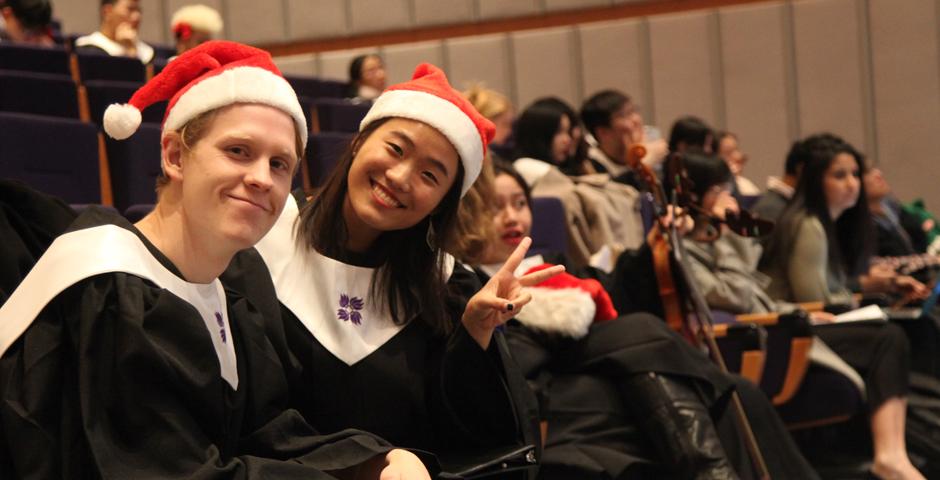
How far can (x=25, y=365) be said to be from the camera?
1.56 metres

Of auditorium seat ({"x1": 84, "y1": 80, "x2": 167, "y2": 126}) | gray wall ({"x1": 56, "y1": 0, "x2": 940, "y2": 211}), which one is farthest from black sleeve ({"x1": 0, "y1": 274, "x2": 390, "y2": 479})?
gray wall ({"x1": 56, "y1": 0, "x2": 940, "y2": 211})

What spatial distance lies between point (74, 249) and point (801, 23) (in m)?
7.60

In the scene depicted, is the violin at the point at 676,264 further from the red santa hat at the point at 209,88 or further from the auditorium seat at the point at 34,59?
the auditorium seat at the point at 34,59

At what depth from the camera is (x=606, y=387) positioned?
3.09 meters

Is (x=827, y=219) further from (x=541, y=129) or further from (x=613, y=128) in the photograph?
(x=541, y=129)

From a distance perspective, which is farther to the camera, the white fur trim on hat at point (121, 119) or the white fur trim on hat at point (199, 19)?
the white fur trim on hat at point (199, 19)

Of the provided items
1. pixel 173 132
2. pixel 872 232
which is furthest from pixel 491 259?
pixel 872 232

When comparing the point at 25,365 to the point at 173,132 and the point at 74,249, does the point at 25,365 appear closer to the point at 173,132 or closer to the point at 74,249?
the point at 74,249

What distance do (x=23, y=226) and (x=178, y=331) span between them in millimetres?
526

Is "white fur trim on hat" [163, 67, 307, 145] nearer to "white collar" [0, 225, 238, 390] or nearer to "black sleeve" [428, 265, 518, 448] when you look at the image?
"white collar" [0, 225, 238, 390]

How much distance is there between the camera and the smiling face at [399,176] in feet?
7.43

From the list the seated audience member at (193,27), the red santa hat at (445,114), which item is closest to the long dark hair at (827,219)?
the red santa hat at (445,114)

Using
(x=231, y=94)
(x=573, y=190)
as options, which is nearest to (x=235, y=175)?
(x=231, y=94)

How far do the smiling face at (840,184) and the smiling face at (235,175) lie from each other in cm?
370
